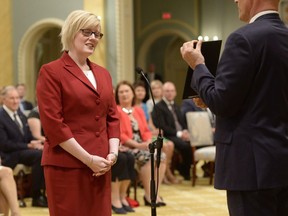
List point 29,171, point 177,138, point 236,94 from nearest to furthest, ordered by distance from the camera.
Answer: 1. point 236,94
2. point 29,171
3. point 177,138

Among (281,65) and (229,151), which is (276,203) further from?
(281,65)

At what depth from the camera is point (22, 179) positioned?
6.72 m

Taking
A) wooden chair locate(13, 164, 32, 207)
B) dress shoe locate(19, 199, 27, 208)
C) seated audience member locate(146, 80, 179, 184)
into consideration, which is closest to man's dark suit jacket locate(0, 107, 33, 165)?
wooden chair locate(13, 164, 32, 207)

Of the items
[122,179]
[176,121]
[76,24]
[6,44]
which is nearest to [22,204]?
[122,179]

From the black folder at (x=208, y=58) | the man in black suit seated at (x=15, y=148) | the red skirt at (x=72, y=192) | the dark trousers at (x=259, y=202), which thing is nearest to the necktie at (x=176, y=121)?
the man in black suit seated at (x=15, y=148)

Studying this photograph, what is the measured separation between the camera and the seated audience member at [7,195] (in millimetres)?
5165

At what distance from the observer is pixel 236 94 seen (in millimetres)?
2154

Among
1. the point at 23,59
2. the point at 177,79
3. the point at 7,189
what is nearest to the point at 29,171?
the point at 7,189

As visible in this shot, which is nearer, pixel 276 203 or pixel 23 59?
pixel 276 203

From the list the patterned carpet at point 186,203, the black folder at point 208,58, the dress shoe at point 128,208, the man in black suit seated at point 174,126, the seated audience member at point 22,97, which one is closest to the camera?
the black folder at point 208,58

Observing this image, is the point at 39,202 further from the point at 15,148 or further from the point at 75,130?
the point at 75,130

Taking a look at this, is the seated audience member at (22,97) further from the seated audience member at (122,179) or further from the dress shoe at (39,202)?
the seated audience member at (122,179)

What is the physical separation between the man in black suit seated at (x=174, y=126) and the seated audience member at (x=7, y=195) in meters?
3.13

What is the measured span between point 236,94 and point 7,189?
3530 mm
